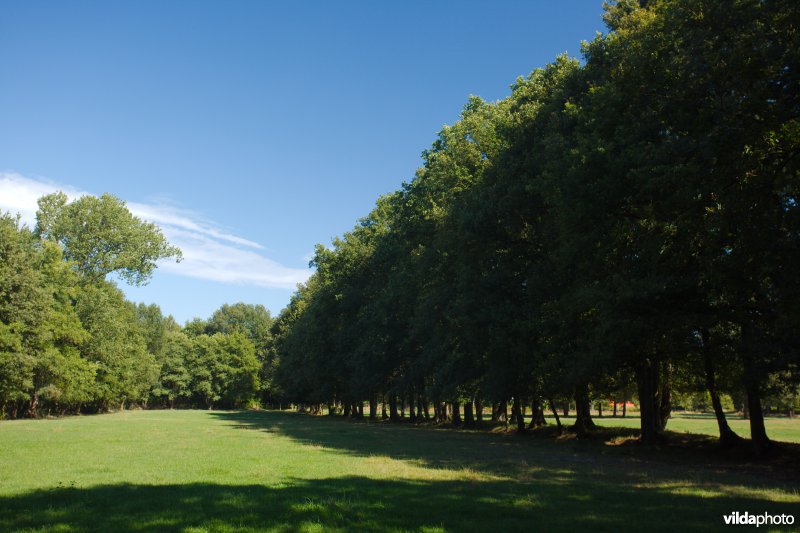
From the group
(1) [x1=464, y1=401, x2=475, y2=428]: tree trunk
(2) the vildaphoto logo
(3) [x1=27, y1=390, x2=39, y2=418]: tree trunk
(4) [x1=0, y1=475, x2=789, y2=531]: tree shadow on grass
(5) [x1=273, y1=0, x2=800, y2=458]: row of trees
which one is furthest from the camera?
(3) [x1=27, y1=390, x2=39, y2=418]: tree trunk

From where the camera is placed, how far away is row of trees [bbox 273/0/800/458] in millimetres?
15789

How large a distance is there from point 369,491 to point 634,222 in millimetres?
16229

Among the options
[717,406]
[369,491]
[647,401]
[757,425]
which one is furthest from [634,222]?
[369,491]

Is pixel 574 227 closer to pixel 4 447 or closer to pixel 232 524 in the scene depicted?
pixel 232 524

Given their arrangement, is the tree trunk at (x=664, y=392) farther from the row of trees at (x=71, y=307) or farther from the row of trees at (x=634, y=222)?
the row of trees at (x=71, y=307)

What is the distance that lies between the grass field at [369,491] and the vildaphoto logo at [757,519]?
246mm

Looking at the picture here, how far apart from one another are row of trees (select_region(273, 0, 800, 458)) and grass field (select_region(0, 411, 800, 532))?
5.29m

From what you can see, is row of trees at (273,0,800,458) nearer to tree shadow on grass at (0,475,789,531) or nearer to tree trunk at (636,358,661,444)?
tree trunk at (636,358,661,444)

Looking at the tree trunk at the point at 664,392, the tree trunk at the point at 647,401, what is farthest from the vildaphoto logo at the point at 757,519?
the tree trunk at the point at 664,392

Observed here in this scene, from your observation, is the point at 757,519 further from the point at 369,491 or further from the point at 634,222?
the point at 634,222

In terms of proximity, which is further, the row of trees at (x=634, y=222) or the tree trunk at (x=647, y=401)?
the tree trunk at (x=647, y=401)

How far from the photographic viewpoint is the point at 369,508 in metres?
10.4

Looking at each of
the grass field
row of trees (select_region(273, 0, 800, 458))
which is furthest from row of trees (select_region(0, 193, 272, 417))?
row of trees (select_region(273, 0, 800, 458))

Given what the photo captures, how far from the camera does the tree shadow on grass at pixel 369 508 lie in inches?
358
